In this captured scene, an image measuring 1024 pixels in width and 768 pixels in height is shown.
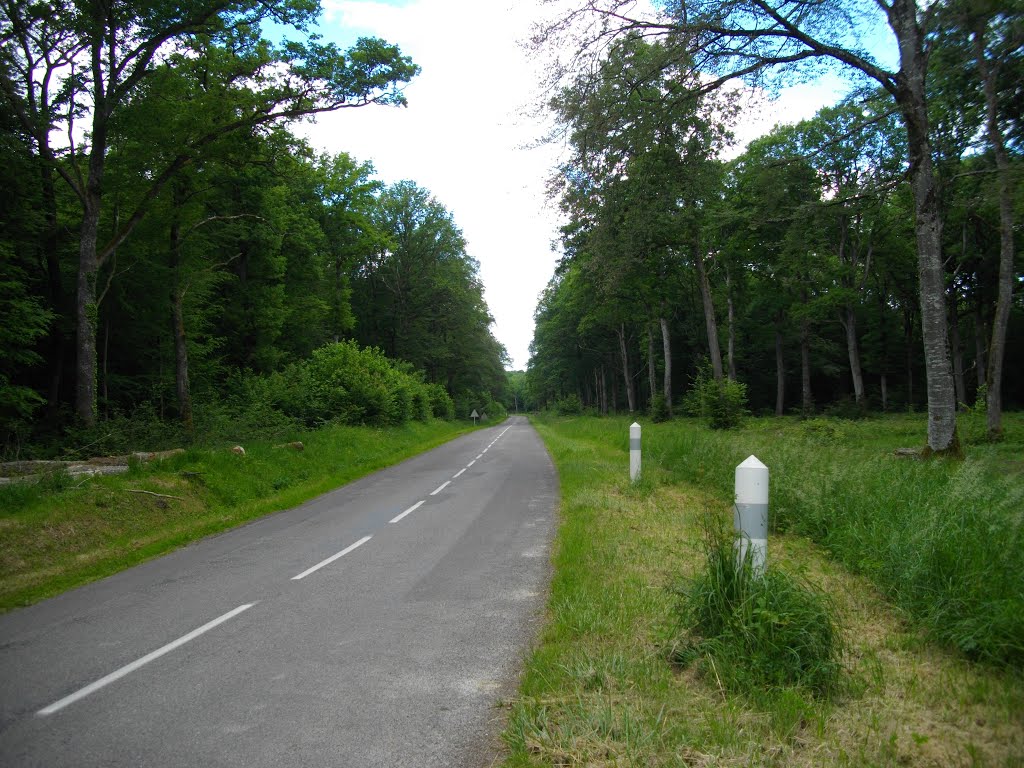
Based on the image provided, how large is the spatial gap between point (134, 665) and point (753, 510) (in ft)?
15.5

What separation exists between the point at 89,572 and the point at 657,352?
45.9 m

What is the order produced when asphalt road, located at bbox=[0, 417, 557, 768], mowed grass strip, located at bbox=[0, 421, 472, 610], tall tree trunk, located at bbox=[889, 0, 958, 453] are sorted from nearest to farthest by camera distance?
1. asphalt road, located at bbox=[0, 417, 557, 768]
2. mowed grass strip, located at bbox=[0, 421, 472, 610]
3. tall tree trunk, located at bbox=[889, 0, 958, 453]

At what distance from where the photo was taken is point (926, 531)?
451 centimetres

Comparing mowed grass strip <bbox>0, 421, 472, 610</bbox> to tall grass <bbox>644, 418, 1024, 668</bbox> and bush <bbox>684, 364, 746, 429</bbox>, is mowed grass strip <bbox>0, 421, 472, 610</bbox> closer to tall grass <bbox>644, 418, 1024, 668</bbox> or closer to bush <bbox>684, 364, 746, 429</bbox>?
tall grass <bbox>644, 418, 1024, 668</bbox>

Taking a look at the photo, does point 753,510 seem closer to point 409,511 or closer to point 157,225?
point 409,511

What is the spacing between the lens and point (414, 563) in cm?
702

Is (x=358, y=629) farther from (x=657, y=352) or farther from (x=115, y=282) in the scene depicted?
(x=657, y=352)

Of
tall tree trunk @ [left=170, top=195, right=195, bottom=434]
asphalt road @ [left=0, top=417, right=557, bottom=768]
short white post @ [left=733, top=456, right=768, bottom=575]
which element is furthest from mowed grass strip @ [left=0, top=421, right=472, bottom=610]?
short white post @ [left=733, top=456, right=768, bottom=575]

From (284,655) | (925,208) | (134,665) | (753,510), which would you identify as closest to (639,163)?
(925,208)

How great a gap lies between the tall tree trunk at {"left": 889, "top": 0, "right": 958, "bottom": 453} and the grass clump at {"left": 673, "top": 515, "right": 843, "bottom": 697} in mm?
9610

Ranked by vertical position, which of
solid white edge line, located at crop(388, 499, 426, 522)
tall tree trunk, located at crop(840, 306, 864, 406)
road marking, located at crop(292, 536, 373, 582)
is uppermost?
tall tree trunk, located at crop(840, 306, 864, 406)

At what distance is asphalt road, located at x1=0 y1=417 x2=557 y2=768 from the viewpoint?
10.5 ft

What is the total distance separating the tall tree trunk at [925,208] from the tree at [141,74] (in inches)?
439

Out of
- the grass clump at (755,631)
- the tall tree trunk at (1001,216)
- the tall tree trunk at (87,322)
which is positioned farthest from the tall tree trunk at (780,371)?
the grass clump at (755,631)
